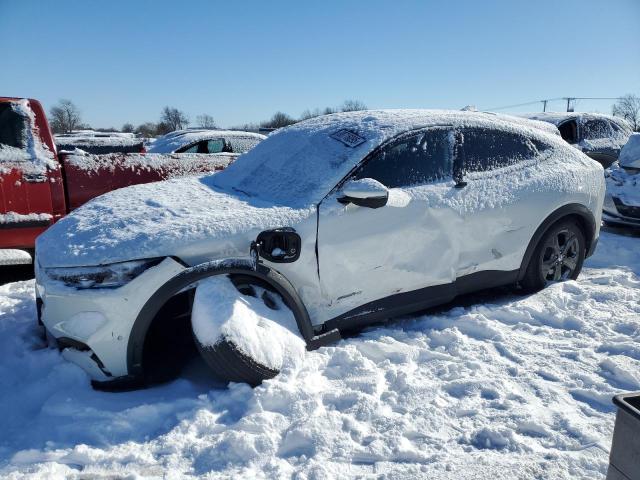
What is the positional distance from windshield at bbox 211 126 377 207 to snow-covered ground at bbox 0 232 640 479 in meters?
1.06

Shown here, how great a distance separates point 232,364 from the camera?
2.45m

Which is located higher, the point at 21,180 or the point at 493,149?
the point at 493,149

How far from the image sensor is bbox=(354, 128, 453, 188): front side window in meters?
3.12

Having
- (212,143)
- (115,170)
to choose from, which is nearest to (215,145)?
(212,143)

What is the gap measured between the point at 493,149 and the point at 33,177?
3.92 metres

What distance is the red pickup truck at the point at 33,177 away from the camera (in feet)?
13.3

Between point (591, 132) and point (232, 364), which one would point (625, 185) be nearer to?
point (591, 132)

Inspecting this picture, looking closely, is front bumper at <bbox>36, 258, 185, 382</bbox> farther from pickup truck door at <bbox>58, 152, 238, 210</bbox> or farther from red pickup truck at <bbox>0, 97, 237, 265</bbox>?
pickup truck door at <bbox>58, 152, 238, 210</bbox>

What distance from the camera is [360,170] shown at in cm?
304

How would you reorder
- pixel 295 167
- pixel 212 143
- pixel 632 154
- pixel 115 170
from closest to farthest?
pixel 295 167, pixel 115 170, pixel 632 154, pixel 212 143

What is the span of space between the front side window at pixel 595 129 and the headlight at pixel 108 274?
9.23 metres

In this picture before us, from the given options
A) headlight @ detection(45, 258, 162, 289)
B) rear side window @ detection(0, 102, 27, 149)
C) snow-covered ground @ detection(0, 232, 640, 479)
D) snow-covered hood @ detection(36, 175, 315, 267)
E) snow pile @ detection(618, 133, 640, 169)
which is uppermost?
rear side window @ detection(0, 102, 27, 149)

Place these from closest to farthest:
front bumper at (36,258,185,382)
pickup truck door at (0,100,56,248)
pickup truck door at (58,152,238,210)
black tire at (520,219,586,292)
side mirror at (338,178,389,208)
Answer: front bumper at (36,258,185,382)
side mirror at (338,178,389,208)
black tire at (520,219,586,292)
pickup truck door at (0,100,56,248)
pickup truck door at (58,152,238,210)

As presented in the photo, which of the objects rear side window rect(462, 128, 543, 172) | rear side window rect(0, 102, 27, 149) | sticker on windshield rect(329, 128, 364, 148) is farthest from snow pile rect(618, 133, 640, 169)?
rear side window rect(0, 102, 27, 149)
